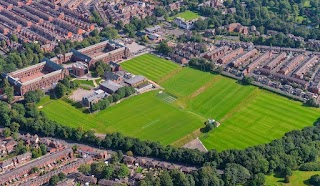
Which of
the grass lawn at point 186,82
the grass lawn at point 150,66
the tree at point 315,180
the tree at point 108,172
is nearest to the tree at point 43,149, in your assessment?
the tree at point 108,172

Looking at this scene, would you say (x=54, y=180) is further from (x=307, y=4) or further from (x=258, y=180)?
(x=307, y=4)

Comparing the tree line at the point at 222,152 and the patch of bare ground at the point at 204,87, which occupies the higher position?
the tree line at the point at 222,152

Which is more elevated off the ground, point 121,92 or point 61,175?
point 121,92

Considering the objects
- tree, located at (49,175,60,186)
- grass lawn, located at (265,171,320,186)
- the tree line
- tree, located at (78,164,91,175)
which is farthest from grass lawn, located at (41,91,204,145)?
grass lawn, located at (265,171,320,186)

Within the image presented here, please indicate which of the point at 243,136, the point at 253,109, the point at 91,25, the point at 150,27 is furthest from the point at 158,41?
the point at 243,136

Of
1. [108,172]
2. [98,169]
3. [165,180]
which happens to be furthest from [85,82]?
[165,180]

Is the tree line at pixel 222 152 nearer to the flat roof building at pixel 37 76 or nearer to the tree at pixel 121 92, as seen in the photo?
the flat roof building at pixel 37 76
